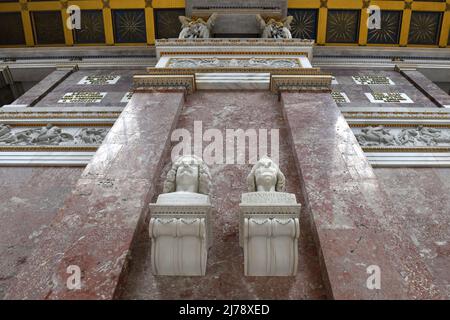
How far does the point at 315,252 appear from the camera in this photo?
361cm

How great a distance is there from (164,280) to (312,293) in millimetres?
1287

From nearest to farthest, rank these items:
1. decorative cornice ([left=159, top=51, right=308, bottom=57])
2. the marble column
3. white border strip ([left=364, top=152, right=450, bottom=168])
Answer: white border strip ([left=364, top=152, right=450, bottom=168]) → decorative cornice ([left=159, top=51, right=308, bottom=57]) → the marble column

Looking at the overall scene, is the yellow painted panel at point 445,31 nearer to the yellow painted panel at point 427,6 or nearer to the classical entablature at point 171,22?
the classical entablature at point 171,22

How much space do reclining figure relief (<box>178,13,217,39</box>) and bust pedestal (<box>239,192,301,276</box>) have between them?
269 inches

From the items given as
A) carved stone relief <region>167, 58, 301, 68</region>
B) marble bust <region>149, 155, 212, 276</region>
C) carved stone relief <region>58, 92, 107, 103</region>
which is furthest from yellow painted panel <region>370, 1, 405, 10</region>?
marble bust <region>149, 155, 212, 276</region>

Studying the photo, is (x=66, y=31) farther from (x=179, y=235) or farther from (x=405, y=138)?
(x=179, y=235)

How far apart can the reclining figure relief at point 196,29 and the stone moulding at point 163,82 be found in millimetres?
2792

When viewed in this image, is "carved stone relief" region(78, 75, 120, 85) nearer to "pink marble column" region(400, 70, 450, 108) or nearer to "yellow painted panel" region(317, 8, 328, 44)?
"yellow painted panel" region(317, 8, 328, 44)

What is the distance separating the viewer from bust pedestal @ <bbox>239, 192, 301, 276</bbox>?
3.23 metres

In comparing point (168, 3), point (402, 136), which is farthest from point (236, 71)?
point (168, 3)

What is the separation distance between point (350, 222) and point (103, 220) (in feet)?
8.06

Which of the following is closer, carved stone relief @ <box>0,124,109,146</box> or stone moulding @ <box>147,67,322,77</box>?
carved stone relief @ <box>0,124,109,146</box>

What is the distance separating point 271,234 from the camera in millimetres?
3234

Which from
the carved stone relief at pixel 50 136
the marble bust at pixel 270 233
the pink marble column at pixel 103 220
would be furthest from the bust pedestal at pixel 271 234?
the carved stone relief at pixel 50 136
